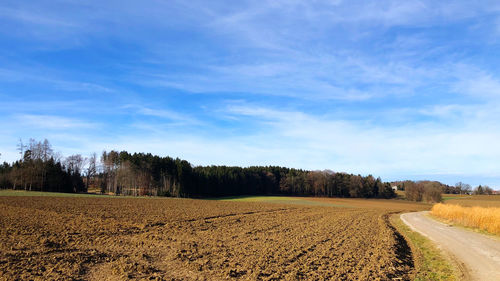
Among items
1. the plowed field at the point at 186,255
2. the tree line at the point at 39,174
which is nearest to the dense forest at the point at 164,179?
the tree line at the point at 39,174

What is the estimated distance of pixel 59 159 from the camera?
84.2 metres

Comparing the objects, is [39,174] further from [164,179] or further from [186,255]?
[186,255]

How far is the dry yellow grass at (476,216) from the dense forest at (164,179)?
65794 millimetres

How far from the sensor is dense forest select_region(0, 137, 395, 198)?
7419cm

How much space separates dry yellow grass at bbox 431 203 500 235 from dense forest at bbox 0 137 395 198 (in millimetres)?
65794

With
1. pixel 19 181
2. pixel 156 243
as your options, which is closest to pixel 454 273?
pixel 156 243

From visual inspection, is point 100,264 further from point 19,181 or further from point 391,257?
point 19,181

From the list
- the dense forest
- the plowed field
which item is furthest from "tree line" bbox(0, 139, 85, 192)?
the plowed field

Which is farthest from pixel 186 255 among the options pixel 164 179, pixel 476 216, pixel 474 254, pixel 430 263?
pixel 164 179

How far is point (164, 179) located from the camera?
279 feet

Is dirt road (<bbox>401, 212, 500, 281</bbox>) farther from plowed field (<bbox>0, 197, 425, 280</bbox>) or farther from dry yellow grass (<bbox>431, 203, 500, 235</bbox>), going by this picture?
dry yellow grass (<bbox>431, 203, 500, 235</bbox>)

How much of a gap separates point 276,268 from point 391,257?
5702 mm

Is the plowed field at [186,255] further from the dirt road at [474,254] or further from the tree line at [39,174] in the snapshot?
the tree line at [39,174]

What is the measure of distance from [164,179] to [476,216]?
73016 millimetres
